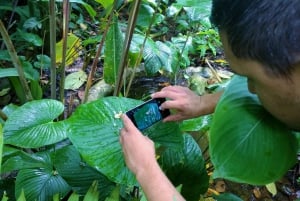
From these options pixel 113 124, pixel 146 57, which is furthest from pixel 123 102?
pixel 146 57

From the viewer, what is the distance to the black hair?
2.22ft

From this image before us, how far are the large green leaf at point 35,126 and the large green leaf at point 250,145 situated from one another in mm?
421

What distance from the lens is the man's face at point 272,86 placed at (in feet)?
2.42

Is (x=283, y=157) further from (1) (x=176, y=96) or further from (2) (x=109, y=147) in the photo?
(2) (x=109, y=147)

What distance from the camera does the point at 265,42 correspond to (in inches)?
27.6

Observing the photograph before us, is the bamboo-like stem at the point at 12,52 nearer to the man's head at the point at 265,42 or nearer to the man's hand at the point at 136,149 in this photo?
the man's hand at the point at 136,149

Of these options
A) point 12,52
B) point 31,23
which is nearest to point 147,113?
point 12,52

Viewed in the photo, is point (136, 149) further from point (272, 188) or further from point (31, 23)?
point (31, 23)

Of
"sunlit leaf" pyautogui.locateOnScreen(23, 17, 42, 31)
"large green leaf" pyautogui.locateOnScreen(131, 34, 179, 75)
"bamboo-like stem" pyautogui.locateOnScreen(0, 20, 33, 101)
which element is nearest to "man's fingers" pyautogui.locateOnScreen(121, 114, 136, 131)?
"bamboo-like stem" pyautogui.locateOnScreen(0, 20, 33, 101)

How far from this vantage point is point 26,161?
1.20m

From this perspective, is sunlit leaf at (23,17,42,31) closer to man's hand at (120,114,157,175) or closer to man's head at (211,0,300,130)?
man's hand at (120,114,157,175)

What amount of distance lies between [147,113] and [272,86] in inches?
13.3

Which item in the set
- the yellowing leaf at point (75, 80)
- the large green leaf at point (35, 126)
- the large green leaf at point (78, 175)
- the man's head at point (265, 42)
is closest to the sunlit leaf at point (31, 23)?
the yellowing leaf at point (75, 80)

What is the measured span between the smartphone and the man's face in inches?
10.0
